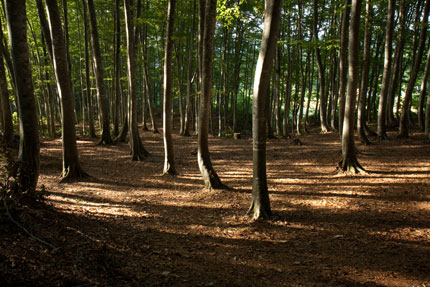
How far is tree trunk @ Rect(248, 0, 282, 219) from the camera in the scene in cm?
533

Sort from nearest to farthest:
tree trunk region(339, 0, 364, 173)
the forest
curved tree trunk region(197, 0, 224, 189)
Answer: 1. the forest
2. curved tree trunk region(197, 0, 224, 189)
3. tree trunk region(339, 0, 364, 173)

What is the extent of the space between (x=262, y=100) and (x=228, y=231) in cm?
279

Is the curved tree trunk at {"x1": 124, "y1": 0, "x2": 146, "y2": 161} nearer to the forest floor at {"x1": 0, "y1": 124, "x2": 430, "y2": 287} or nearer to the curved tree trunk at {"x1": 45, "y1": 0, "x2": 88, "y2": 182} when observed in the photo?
the forest floor at {"x1": 0, "y1": 124, "x2": 430, "y2": 287}

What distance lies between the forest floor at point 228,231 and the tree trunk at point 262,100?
18.0 inches

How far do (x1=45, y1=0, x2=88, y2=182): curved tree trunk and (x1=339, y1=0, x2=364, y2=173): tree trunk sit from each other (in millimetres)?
8823

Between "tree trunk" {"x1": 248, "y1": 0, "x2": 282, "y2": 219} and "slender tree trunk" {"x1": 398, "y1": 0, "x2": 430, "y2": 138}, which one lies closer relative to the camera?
"tree trunk" {"x1": 248, "y1": 0, "x2": 282, "y2": 219}

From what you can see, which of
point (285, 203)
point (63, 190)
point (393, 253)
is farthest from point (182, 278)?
point (63, 190)

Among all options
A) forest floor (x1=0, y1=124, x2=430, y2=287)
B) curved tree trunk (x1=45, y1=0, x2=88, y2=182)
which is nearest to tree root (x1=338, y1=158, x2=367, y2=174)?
forest floor (x1=0, y1=124, x2=430, y2=287)

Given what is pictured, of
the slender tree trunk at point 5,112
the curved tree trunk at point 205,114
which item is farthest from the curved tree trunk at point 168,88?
the slender tree trunk at point 5,112

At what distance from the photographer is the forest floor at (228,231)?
352 centimetres

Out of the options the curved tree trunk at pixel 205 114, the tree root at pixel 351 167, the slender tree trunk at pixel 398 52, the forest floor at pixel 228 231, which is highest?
the slender tree trunk at pixel 398 52

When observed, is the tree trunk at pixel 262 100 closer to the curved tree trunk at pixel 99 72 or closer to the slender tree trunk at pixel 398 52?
the curved tree trunk at pixel 99 72

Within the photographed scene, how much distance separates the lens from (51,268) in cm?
303

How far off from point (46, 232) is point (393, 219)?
649 centimetres
